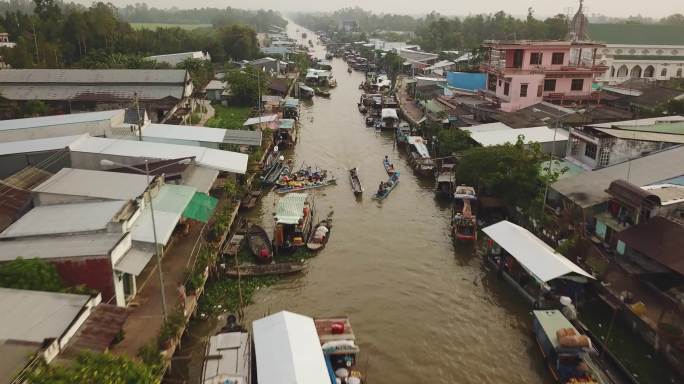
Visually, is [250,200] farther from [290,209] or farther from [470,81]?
[470,81]

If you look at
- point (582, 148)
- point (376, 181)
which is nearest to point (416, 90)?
point (376, 181)

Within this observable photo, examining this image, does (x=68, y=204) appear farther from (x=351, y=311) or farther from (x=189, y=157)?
(x=351, y=311)

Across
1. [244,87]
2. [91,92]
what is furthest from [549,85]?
[91,92]

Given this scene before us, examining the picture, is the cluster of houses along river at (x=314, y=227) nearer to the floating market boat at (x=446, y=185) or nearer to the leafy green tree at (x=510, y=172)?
the floating market boat at (x=446, y=185)

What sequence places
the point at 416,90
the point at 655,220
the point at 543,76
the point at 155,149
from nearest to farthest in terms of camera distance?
the point at 655,220, the point at 155,149, the point at 543,76, the point at 416,90

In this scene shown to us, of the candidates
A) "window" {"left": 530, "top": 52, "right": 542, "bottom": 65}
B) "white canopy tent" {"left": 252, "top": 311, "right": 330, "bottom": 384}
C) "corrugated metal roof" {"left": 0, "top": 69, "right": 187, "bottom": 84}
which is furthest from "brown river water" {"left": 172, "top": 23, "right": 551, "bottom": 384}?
"corrugated metal roof" {"left": 0, "top": 69, "right": 187, "bottom": 84}
